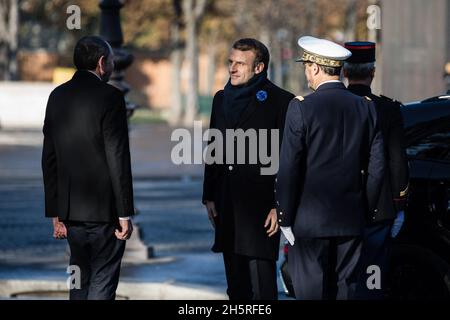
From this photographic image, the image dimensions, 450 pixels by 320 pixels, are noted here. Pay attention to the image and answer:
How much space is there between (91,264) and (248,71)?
1.54 meters

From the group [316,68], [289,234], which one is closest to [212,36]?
[316,68]

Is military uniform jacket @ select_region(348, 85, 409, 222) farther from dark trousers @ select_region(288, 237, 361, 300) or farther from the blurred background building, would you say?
the blurred background building

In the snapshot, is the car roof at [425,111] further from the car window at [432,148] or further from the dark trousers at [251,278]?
the dark trousers at [251,278]

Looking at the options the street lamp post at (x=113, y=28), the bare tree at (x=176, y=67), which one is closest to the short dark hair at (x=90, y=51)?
the street lamp post at (x=113, y=28)

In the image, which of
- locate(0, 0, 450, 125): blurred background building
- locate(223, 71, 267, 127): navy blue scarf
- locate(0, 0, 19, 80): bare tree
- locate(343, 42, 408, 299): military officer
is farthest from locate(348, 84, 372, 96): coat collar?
locate(0, 0, 19, 80): bare tree

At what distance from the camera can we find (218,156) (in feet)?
25.9

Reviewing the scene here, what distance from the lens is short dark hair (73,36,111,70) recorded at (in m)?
7.40

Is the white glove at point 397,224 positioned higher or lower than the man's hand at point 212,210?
lower

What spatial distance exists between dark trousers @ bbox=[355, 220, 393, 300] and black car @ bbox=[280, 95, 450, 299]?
54 cm

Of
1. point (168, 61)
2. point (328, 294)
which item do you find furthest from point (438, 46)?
point (168, 61)

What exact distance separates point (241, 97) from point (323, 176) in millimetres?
1058

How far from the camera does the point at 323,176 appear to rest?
7035 millimetres

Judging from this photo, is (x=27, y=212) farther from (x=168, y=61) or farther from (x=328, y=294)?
(x=168, y=61)

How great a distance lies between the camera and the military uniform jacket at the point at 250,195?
7.81 meters
